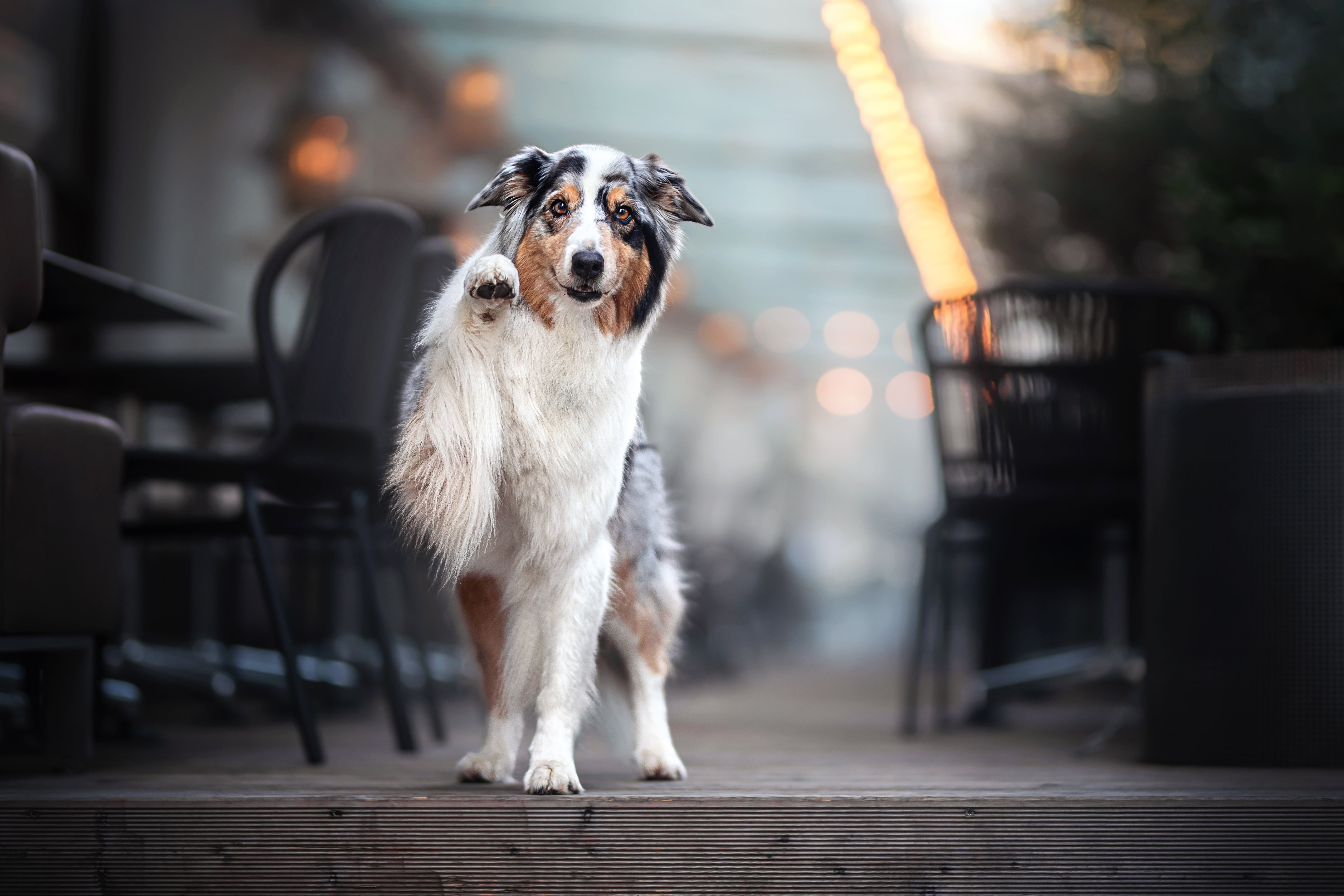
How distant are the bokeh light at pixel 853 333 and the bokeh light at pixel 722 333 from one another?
120cm

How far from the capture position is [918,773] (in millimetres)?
2174

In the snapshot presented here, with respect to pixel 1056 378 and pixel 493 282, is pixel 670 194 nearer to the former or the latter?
pixel 493 282

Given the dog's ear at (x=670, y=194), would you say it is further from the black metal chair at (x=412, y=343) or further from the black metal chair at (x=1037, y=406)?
the black metal chair at (x=1037, y=406)

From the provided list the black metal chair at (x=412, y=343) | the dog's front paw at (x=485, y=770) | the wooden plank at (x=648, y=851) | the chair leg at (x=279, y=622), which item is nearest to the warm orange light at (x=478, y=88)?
the black metal chair at (x=412, y=343)

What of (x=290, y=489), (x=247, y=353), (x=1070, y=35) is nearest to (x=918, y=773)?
(x=290, y=489)

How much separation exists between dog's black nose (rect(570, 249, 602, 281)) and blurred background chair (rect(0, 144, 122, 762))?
94 centimetres

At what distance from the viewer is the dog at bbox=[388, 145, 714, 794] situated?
1.79 m

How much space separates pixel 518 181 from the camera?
1.86 m

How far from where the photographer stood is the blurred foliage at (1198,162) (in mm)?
3498

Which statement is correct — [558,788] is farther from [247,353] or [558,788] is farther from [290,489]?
[247,353]

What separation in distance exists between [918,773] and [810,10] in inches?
241

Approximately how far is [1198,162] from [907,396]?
45.5 ft

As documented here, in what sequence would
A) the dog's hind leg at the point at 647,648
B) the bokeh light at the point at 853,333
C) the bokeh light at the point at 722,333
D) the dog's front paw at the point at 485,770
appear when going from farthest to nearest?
the bokeh light at the point at 853,333 < the bokeh light at the point at 722,333 < the dog's hind leg at the point at 647,648 < the dog's front paw at the point at 485,770

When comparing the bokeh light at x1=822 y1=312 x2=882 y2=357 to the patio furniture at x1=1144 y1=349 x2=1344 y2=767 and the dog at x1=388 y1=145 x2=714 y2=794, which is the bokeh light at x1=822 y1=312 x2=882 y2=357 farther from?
the dog at x1=388 y1=145 x2=714 y2=794
